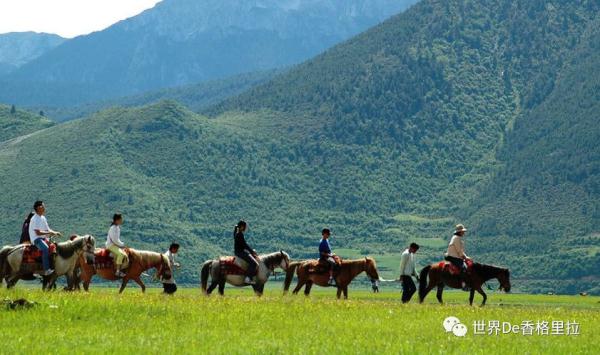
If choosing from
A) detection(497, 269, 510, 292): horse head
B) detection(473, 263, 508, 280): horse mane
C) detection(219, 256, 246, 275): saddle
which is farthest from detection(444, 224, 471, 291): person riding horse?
detection(219, 256, 246, 275): saddle

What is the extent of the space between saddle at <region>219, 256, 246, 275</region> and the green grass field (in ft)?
23.4

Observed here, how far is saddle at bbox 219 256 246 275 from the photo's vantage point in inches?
1855

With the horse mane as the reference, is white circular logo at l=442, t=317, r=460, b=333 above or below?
below

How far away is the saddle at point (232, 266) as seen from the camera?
47.1 metres

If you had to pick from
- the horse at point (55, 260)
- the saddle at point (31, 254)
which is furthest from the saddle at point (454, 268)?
the saddle at point (31, 254)

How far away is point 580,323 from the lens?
1483 inches

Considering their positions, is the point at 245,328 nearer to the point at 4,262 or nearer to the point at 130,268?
the point at 4,262

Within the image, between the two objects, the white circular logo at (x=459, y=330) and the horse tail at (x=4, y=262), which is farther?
the horse tail at (x=4, y=262)

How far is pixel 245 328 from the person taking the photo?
32.7 metres

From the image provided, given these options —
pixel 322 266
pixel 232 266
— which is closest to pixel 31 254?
pixel 232 266

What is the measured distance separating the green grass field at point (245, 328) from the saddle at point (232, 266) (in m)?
7.12

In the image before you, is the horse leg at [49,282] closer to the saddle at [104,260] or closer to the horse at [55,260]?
the horse at [55,260]

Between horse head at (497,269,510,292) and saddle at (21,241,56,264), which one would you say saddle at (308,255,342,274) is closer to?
horse head at (497,269,510,292)

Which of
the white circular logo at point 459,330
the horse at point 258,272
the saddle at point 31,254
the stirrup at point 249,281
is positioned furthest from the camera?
the stirrup at point 249,281
